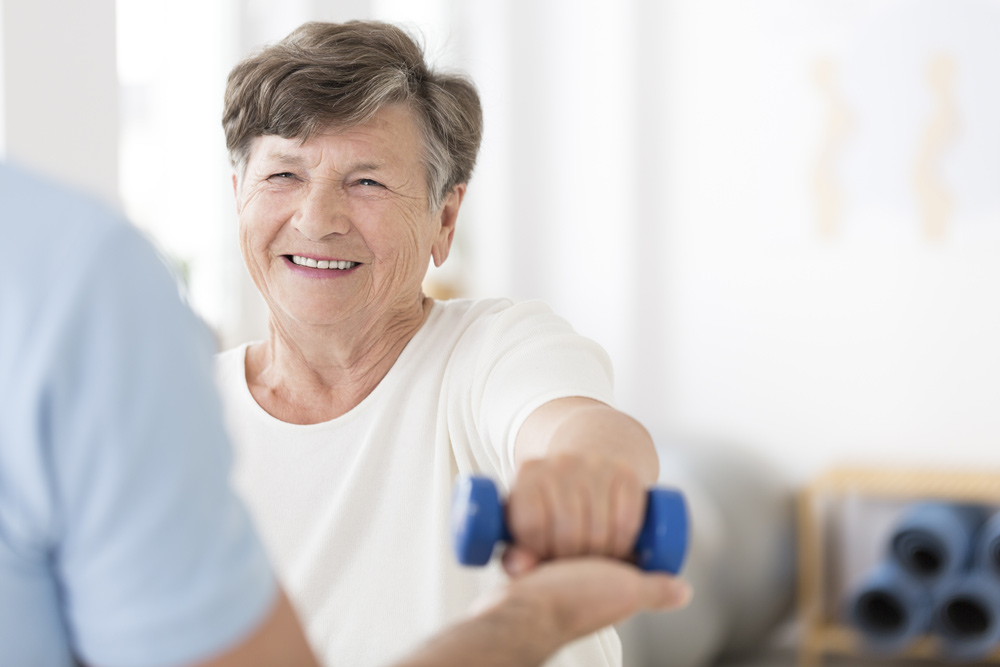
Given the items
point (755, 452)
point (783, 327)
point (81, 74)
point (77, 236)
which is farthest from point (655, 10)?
point (77, 236)

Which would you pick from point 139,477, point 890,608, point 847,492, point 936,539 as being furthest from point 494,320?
point 847,492

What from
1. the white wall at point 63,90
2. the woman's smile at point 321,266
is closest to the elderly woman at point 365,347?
the woman's smile at point 321,266

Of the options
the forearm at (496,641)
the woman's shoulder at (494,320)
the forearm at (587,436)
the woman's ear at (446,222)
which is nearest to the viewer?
the forearm at (496,641)

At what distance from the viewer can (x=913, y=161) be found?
3541mm

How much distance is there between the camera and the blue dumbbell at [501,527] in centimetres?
75

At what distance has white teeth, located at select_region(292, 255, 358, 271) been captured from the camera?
137 cm

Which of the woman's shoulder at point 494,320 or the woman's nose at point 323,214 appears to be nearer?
the woman's shoulder at point 494,320

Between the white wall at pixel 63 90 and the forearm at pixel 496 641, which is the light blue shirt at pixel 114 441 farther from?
the white wall at pixel 63 90

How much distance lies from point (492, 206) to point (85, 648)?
3.76 metres

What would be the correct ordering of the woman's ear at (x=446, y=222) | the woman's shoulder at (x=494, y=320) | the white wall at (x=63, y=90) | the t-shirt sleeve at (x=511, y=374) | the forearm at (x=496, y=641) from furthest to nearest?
the white wall at (x=63, y=90), the woman's ear at (x=446, y=222), the woman's shoulder at (x=494, y=320), the t-shirt sleeve at (x=511, y=374), the forearm at (x=496, y=641)

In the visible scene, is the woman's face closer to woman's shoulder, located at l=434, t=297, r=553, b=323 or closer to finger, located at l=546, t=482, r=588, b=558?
woman's shoulder, located at l=434, t=297, r=553, b=323

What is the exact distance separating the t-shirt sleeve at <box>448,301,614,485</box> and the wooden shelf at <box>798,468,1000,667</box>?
243 cm

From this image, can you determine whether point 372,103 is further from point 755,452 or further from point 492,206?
point 492,206

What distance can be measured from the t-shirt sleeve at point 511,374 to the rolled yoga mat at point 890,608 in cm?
240
